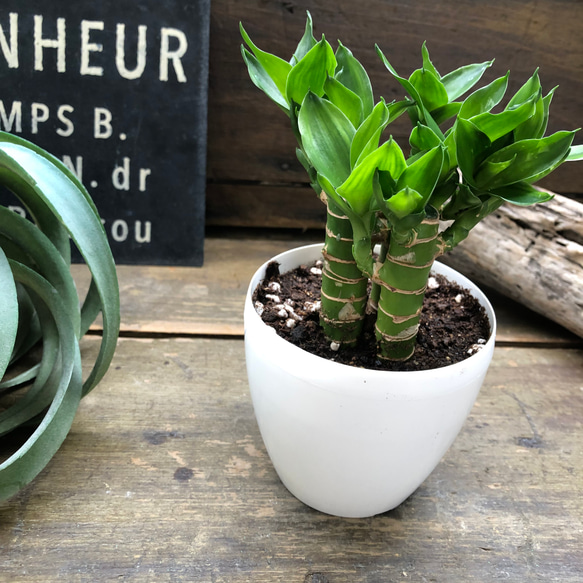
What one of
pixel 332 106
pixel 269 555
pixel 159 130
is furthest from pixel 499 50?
pixel 269 555

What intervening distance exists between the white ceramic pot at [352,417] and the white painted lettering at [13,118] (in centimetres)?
46

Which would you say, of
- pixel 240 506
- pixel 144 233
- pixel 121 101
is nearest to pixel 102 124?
pixel 121 101

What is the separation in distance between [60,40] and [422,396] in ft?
1.88

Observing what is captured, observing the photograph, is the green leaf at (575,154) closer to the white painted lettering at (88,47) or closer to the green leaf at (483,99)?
the green leaf at (483,99)

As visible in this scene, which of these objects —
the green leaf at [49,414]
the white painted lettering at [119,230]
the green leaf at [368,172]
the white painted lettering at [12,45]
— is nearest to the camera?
the green leaf at [368,172]

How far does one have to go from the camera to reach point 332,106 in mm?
331

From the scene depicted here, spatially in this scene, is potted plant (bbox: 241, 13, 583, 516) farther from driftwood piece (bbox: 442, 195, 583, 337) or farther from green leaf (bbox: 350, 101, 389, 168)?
driftwood piece (bbox: 442, 195, 583, 337)

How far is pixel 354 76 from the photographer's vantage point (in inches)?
14.8

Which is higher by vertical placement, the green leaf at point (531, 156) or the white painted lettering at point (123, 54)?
the green leaf at point (531, 156)

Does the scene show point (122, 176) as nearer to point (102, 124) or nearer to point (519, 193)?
point (102, 124)

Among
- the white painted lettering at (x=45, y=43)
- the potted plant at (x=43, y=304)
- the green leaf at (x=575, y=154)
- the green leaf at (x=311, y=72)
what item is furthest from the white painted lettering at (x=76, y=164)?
the green leaf at (x=575, y=154)

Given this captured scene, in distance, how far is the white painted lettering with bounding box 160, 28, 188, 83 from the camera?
0.68 metres

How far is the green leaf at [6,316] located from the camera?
0.40 meters

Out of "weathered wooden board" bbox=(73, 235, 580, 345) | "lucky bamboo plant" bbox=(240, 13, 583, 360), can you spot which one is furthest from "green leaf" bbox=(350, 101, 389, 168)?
"weathered wooden board" bbox=(73, 235, 580, 345)
